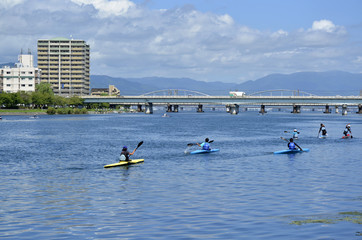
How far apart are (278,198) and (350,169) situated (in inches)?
623

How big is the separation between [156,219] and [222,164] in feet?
77.5

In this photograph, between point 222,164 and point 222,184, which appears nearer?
point 222,184

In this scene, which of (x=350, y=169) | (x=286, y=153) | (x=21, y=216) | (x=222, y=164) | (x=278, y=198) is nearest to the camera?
(x=21, y=216)

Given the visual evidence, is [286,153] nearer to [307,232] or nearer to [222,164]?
[222,164]

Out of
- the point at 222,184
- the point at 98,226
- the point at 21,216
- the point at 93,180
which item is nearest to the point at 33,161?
the point at 93,180

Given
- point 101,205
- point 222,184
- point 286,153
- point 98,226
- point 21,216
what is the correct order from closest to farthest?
point 98,226
point 21,216
point 101,205
point 222,184
point 286,153

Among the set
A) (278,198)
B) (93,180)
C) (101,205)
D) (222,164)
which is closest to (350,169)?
(222,164)

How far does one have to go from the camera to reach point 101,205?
27.5m

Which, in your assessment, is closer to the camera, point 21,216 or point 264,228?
point 264,228

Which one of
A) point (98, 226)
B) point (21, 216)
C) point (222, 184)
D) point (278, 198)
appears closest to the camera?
point (98, 226)

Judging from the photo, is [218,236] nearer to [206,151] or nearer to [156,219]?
[156,219]

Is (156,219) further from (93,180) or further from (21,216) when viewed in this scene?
(93,180)

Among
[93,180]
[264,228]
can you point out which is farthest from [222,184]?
[264,228]

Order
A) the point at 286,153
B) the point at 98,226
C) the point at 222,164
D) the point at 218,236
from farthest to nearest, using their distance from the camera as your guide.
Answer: the point at 286,153
the point at 222,164
the point at 98,226
the point at 218,236
